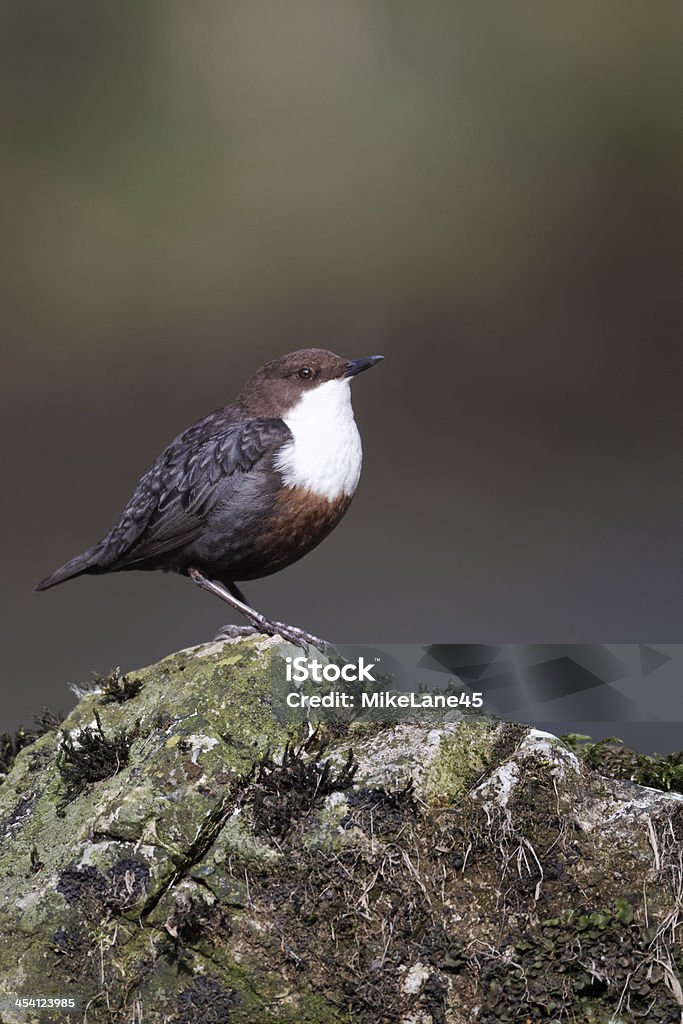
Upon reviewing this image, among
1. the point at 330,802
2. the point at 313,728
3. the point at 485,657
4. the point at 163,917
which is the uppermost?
the point at 485,657

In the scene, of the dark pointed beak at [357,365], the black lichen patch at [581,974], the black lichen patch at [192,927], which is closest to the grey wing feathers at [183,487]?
the dark pointed beak at [357,365]

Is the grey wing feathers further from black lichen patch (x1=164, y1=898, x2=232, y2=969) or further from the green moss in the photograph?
black lichen patch (x1=164, y1=898, x2=232, y2=969)

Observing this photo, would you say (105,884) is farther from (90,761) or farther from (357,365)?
(357,365)

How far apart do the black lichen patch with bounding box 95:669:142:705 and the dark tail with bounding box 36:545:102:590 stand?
0.64m

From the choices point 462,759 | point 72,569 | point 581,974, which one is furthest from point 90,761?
point 581,974

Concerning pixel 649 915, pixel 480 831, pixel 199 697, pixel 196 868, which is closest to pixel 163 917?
pixel 196 868

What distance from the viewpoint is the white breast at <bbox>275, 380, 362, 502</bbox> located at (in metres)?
4.26

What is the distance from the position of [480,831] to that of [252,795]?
2.46 feet

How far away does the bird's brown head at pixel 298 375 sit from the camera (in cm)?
443

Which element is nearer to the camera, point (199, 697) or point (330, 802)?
point (330, 802)

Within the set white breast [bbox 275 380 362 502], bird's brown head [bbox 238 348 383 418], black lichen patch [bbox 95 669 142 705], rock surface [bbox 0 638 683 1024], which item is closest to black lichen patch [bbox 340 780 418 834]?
rock surface [bbox 0 638 683 1024]

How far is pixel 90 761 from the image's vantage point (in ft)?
12.1

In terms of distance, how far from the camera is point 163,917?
325cm

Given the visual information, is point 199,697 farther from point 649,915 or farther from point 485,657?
point 649,915
